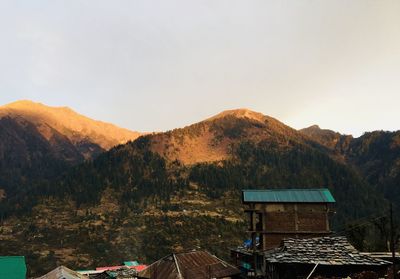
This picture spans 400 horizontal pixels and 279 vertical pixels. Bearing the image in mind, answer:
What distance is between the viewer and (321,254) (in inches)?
753

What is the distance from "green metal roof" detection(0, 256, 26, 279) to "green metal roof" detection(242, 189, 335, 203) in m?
17.9

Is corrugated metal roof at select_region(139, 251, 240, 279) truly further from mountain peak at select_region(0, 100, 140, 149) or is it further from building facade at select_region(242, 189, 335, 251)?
mountain peak at select_region(0, 100, 140, 149)

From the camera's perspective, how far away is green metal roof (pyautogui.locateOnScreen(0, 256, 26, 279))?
77.2ft

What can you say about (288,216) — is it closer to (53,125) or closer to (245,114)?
(245,114)

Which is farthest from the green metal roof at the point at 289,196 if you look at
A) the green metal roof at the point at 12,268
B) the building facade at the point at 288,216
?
the green metal roof at the point at 12,268

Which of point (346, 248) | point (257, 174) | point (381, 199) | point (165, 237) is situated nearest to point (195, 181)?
point (257, 174)

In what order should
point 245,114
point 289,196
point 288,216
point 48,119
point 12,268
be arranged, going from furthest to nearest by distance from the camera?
point 48,119, point 245,114, point 289,196, point 288,216, point 12,268

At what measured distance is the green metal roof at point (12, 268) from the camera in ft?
77.2

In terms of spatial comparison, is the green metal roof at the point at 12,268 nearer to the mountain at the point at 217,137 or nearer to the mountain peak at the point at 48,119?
the mountain at the point at 217,137

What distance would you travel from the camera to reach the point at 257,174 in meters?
118

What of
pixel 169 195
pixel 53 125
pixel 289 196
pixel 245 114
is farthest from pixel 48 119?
pixel 289 196

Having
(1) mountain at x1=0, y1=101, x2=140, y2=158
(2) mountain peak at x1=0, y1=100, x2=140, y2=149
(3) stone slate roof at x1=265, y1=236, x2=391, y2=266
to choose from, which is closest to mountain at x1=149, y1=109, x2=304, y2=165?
(1) mountain at x1=0, y1=101, x2=140, y2=158

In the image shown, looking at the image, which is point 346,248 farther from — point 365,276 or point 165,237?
point 165,237

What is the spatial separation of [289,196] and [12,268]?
22.1 meters
